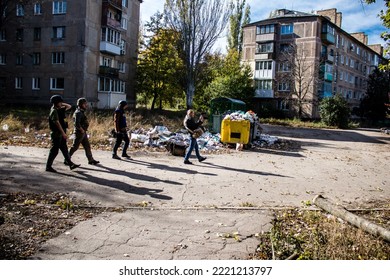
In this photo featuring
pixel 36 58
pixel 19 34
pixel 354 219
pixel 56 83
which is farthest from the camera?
pixel 19 34

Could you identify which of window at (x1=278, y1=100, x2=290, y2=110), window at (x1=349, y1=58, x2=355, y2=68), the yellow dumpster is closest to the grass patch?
the yellow dumpster

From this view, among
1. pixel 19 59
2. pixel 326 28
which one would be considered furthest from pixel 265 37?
pixel 19 59

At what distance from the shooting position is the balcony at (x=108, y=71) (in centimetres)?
3288

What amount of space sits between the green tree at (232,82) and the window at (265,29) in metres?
4.71

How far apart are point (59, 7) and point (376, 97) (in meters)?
42.3

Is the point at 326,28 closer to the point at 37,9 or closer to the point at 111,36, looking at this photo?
the point at 111,36

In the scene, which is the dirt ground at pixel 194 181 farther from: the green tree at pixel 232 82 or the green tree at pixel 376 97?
the green tree at pixel 376 97

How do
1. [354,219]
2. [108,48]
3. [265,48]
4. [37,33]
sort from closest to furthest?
[354,219] → [37,33] → [108,48] → [265,48]

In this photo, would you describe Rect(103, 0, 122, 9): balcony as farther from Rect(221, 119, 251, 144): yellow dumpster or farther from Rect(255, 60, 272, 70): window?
Rect(221, 119, 251, 144): yellow dumpster

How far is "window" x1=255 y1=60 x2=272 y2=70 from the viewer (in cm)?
4432

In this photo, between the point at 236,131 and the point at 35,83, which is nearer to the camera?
the point at 236,131

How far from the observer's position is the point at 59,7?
3131 cm

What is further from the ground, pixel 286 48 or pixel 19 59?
pixel 286 48
